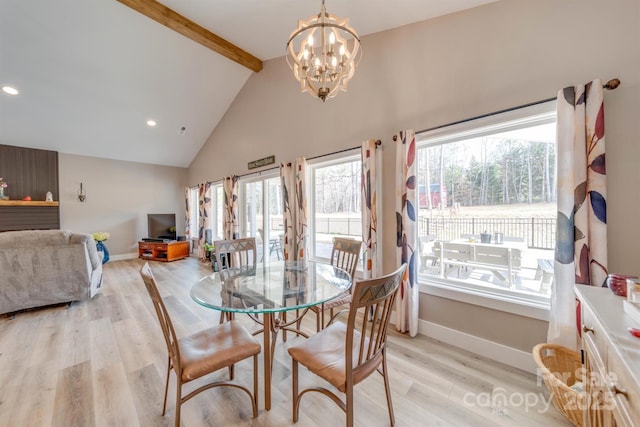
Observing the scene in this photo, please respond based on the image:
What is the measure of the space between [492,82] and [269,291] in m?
2.47

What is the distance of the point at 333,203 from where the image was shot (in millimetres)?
3461

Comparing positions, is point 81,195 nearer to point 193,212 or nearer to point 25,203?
point 25,203

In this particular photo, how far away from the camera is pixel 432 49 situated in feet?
7.54

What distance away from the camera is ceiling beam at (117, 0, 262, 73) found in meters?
2.89

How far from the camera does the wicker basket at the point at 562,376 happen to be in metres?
1.28

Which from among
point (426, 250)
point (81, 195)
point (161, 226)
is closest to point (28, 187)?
point (81, 195)

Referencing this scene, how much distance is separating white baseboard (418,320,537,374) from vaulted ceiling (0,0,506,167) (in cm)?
286

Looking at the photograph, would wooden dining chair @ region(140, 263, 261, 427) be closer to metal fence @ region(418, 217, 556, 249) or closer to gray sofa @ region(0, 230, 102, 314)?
metal fence @ region(418, 217, 556, 249)

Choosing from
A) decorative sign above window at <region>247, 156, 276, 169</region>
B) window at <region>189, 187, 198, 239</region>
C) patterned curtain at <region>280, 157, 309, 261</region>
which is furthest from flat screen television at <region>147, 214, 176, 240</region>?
patterned curtain at <region>280, 157, 309, 261</region>

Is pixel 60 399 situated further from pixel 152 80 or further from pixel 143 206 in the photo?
pixel 143 206

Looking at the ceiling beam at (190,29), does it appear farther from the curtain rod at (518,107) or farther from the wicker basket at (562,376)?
the wicker basket at (562,376)

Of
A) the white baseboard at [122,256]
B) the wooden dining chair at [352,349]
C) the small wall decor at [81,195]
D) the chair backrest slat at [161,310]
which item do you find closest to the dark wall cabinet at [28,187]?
the small wall decor at [81,195]

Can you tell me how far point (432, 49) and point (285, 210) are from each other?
2676 millimetres

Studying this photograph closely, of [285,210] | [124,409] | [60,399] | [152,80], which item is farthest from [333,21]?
[152,80]
